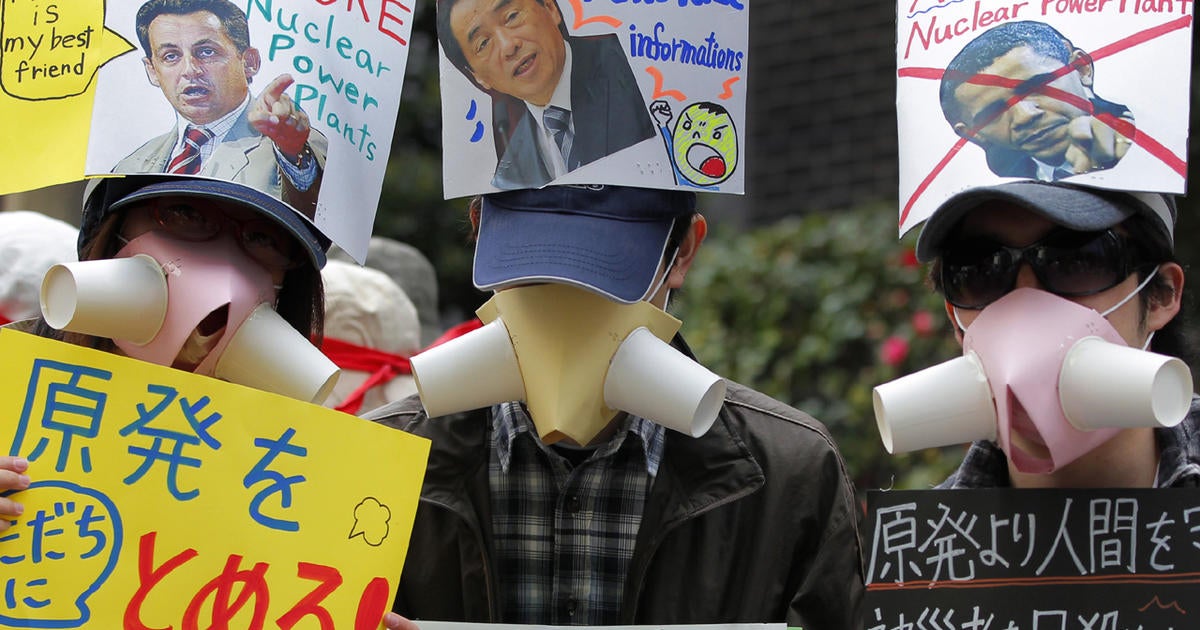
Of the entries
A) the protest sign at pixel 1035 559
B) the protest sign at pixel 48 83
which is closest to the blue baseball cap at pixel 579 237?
the protest sign at pixel 1035 559

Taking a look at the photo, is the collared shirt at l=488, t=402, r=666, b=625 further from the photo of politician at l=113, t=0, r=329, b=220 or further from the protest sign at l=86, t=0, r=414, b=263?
the photo of politician at l=113, t=0, r=329, b=220

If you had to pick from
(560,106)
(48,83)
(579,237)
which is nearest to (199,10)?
(48,83)

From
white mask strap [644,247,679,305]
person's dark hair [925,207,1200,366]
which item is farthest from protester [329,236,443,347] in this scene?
person's dark hair [925,207,1200,366]

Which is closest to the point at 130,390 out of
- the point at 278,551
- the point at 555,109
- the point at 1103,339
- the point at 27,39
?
the point at 278,551

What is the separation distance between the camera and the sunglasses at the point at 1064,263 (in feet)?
8.63

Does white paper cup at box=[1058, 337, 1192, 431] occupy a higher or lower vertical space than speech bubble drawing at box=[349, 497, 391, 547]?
higher

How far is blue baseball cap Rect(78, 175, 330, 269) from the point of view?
2.66 metres

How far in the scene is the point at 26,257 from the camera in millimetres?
3799

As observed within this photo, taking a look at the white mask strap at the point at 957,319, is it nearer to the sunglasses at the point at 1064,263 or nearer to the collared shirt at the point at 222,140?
the sunglasses at the point at 1064,263

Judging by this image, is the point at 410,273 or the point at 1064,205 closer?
the point at 1064,205

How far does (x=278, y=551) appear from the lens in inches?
104

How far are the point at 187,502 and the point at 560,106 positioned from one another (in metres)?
0.91

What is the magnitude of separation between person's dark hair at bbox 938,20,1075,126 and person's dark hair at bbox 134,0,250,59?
116cm

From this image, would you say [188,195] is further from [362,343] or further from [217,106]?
[362,343]
